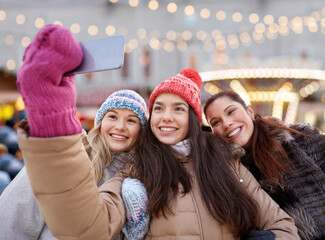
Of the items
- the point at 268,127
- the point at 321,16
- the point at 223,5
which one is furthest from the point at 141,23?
the point at 268,127

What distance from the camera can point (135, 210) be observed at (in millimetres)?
1738

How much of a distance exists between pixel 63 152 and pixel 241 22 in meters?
15.2

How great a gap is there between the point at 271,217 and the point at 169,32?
47.0 ft

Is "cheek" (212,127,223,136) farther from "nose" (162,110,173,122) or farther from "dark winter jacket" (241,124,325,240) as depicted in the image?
"nose" (162,110,173,122)

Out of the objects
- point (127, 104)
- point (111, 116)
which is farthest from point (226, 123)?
point (111, 116)

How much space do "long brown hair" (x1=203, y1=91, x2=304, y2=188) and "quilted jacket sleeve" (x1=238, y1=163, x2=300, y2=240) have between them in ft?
1.17

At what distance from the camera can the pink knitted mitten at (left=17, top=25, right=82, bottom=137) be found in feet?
3.79

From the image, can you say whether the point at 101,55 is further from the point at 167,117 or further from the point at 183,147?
the point at 183,147

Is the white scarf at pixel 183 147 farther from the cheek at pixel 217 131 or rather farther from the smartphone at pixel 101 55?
the smartphone at pixel 101 55

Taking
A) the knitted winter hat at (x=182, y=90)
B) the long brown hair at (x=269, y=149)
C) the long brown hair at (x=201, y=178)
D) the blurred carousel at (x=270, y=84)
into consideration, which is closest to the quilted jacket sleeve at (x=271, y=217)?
the long brown hair at (x=201, y=178)

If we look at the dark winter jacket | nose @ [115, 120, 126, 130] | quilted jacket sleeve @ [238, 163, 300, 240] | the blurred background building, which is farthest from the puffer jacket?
the blurred background building

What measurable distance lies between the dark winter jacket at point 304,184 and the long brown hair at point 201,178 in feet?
1.68

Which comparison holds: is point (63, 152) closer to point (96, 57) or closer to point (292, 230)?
point (96, 57)

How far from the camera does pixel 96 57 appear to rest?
49.7 inches
